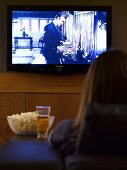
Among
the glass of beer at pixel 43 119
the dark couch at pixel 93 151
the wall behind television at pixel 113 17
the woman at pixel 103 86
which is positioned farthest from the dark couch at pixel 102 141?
the wall behind television at pixel 113 17

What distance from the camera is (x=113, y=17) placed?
4.92 metres

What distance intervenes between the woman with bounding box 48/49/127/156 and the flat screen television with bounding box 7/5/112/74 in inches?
118

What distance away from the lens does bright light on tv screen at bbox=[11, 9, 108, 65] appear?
4711mm

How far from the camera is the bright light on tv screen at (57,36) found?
4711 mm

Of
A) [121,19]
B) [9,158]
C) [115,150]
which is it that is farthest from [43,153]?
[121,19]

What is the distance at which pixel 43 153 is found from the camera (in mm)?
1646

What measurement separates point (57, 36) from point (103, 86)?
3070 mm

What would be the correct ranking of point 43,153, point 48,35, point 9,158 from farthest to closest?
point 48,35 < point 43,153 < point 9,158

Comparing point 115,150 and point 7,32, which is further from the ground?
point 7,32

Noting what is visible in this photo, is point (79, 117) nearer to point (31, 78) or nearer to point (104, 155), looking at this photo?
point (104, 155)

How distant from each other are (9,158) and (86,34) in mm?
3306

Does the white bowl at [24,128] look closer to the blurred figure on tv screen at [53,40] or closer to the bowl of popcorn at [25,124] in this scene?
the bowl of popcorn at [25,124]

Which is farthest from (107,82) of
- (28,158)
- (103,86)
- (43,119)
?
(43,119)

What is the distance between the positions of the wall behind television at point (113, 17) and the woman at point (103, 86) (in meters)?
3.23
